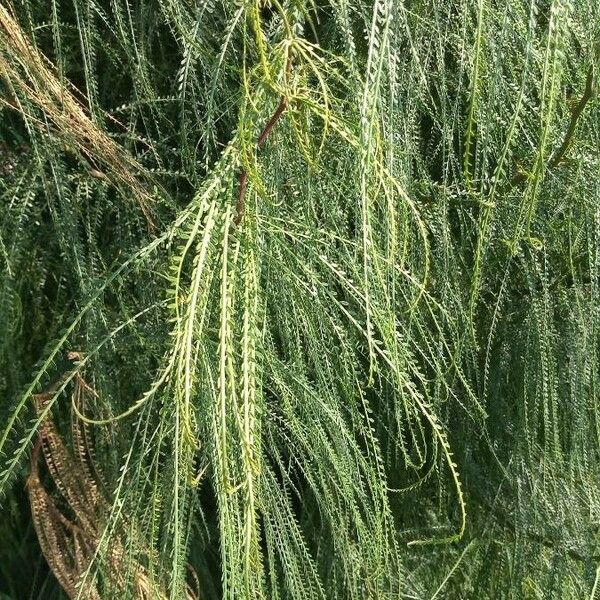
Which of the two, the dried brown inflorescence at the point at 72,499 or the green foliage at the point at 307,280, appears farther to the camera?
the dried brown inflorescence at the point at 72,499

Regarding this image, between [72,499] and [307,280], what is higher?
[307,280]

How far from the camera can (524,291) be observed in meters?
1.10

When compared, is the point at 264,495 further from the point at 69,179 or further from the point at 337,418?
the point at 69,179

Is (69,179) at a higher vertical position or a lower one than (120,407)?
higher

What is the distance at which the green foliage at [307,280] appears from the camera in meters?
0.50

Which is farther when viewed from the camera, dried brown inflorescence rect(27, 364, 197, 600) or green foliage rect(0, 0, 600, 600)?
dried brown inflorescence rect(27, 364, 197, 600)

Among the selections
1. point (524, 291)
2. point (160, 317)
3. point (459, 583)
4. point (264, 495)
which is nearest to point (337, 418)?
point (264, 495)

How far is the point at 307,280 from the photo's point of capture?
711mm

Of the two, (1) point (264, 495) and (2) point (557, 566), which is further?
(2) point (557, 566)

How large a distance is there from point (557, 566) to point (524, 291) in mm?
334

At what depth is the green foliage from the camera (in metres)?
0.50

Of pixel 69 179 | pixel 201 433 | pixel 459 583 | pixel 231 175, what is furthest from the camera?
pixel 459 583

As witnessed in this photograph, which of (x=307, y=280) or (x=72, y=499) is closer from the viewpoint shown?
(x=307, y=280)

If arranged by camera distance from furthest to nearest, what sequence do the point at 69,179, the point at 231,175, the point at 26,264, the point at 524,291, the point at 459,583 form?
the point at 459,583 < the point at 524,291 < the point at 26,264 < the point at 69,179 < the point at 231,175
